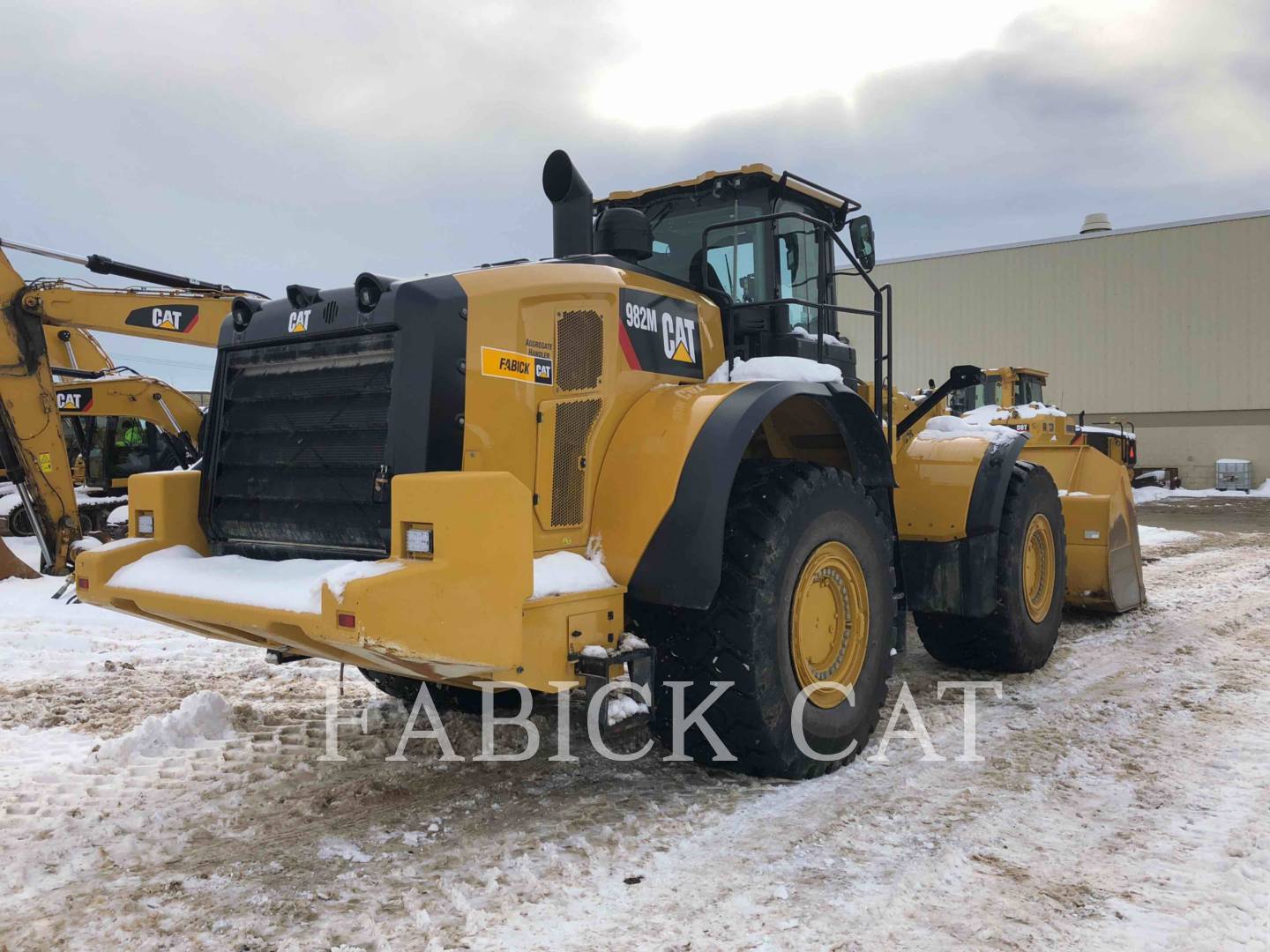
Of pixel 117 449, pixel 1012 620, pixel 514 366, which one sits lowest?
pixel 1012 620

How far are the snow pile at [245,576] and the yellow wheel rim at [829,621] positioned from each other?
181cm

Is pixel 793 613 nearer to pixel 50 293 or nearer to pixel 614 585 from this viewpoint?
pixel 614 585

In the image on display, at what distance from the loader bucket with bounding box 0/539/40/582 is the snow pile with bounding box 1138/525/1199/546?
534 inches

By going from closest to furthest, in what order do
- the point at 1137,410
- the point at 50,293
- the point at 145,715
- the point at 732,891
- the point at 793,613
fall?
the point at 732,891
the point at 793,613
the point at 145,715
the point at 50,293
the point at 1137,410

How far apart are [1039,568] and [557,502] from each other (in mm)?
4138

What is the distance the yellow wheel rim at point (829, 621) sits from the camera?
421cm

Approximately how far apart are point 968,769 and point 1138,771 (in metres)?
0.71

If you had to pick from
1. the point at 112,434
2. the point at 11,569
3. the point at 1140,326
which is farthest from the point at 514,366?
the point at 1140,326

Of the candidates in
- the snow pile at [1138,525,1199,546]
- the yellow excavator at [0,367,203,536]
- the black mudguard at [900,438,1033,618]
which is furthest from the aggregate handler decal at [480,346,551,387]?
the snow pile at [1138,525,1199,546]

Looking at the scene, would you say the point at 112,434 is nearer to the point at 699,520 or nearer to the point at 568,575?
the point at 568,575

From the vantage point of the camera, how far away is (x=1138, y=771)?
4277 millimetres

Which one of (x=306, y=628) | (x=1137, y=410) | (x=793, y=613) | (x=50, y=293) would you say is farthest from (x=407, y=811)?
(x=1137, y=410)

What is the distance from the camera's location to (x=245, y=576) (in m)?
3.74

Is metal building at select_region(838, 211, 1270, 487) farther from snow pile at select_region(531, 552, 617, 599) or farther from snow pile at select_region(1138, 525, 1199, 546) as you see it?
snow pile at select_region(531, 552, 617, 599)
